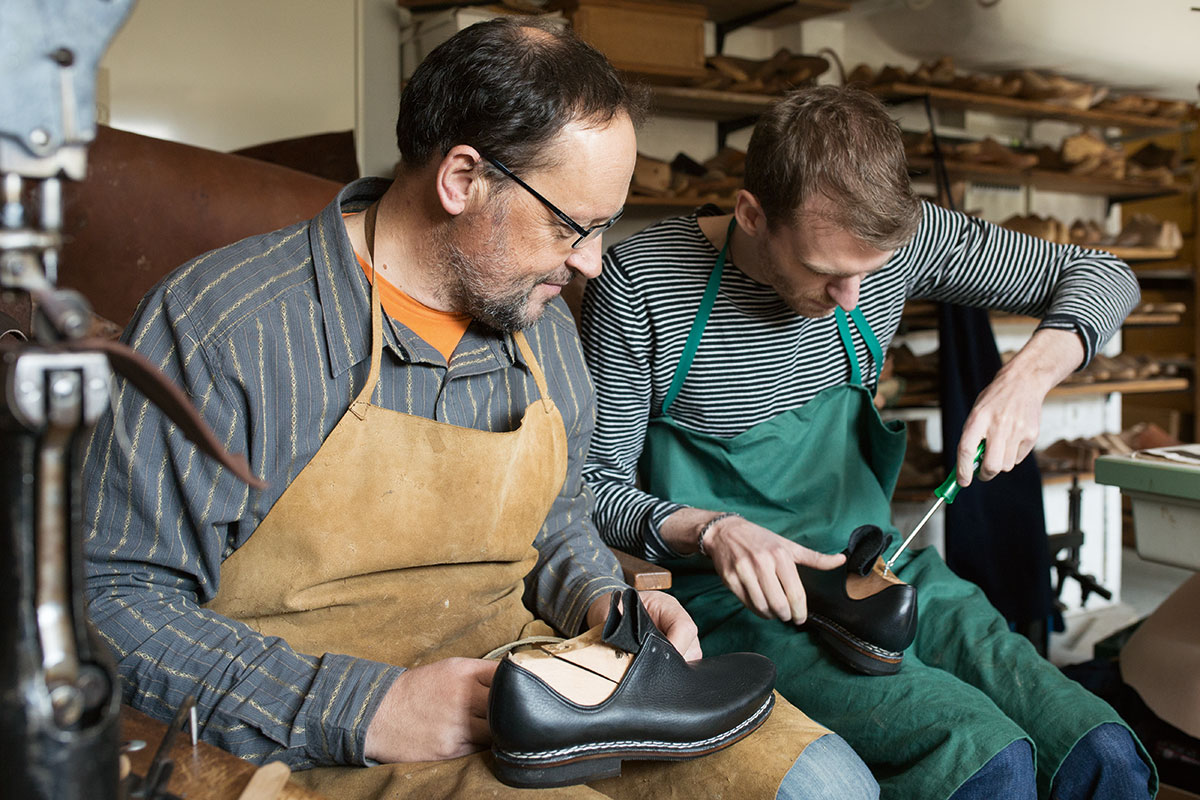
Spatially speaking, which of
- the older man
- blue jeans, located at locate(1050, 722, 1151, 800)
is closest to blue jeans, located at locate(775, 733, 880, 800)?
the older man

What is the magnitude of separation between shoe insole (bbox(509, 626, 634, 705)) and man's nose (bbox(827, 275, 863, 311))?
0.85 metres

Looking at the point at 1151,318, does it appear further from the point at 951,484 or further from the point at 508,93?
the point at 508,93

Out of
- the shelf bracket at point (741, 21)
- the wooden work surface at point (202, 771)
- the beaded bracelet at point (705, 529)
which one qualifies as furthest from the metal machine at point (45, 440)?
the shelf bracket at point (741, 21)

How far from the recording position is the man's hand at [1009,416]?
1690mm

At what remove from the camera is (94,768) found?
549 mm

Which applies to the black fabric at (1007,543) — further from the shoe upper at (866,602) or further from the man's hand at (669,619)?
the man's hand at (669,619)

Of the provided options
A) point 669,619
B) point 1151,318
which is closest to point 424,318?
point 669,619

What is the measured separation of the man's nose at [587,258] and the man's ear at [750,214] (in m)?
0.44

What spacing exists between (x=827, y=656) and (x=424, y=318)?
811 mm

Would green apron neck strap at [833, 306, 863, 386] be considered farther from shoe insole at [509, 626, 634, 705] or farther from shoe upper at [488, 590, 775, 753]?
shoe insole at [509, 626, 634, 705]

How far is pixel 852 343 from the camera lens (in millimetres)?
2006

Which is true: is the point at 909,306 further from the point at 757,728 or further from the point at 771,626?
the point at 757,728

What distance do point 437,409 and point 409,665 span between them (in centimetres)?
34

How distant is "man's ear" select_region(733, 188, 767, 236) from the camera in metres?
1.82
